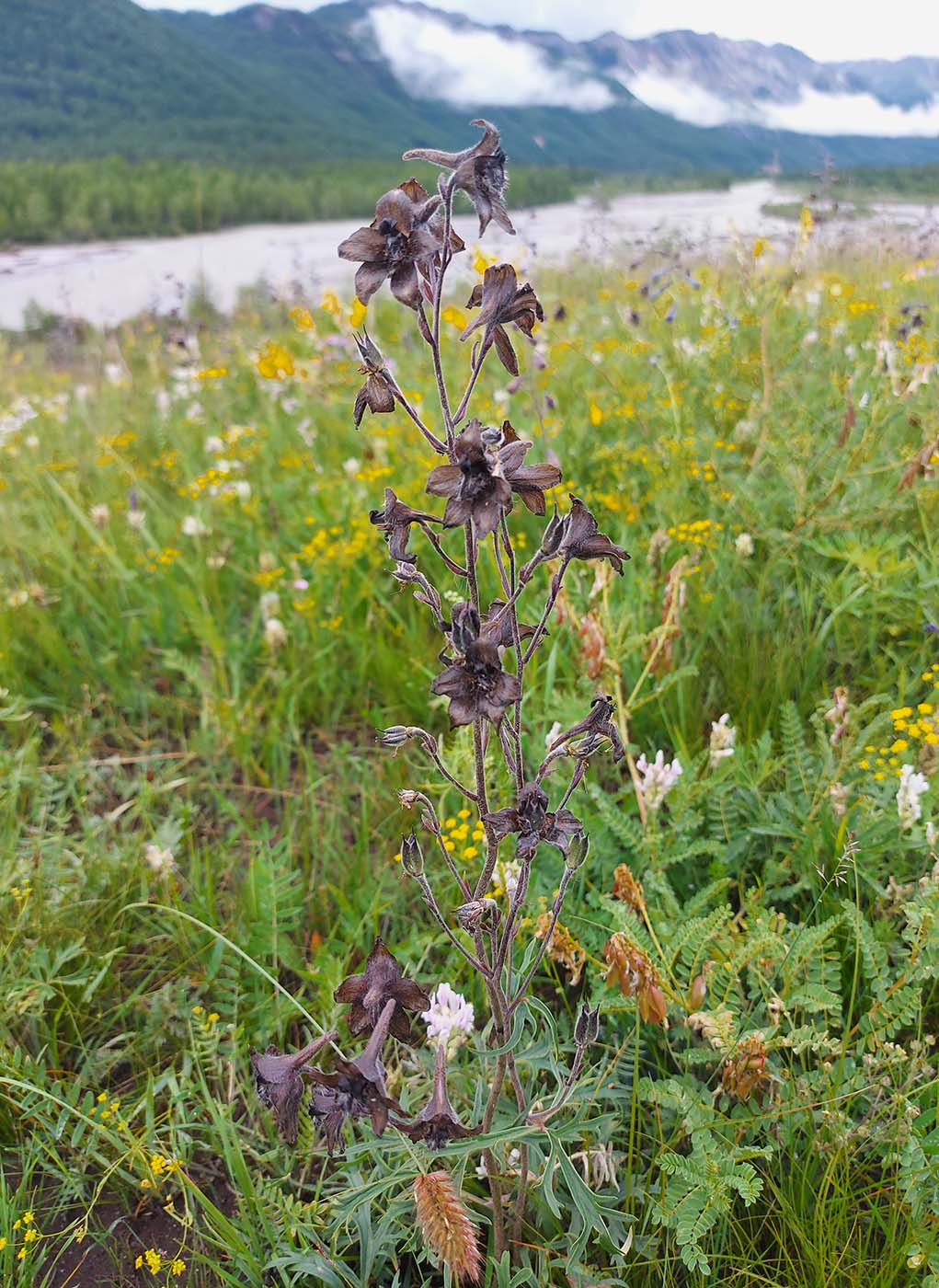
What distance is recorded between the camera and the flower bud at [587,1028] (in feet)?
4.21

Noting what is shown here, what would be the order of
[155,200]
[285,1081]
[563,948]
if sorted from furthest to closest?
Result: [155,200]
[563,948]
[285,1081]

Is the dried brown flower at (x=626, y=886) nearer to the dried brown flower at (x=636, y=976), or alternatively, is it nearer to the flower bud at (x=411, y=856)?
the dried brown flower at (x=636, y=976)

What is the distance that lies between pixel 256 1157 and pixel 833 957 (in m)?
1.16

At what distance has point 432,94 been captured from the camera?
131 meters

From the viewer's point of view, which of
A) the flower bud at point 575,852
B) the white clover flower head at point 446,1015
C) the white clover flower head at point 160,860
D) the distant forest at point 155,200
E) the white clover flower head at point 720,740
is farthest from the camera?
the distant forest at point 155,200

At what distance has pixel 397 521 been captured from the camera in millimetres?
1154

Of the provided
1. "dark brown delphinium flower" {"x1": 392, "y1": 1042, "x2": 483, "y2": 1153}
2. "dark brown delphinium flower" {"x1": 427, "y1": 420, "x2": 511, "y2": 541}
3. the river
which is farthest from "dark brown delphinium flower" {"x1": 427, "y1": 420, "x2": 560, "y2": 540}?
the river

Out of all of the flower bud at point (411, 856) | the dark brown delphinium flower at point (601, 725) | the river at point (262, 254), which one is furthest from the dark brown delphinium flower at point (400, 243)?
the river at point (262, 254)

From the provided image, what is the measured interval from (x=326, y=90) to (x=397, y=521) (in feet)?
474

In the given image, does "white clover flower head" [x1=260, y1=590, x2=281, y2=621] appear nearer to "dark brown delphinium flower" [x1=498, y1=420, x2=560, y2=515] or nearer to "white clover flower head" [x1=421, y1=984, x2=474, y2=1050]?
"white clover flower head" [x1=421, y1=984, x2=474, y2=1050]

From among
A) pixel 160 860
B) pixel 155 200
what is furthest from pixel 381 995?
pixel 155 200

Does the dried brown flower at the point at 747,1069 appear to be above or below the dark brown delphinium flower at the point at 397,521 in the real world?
below

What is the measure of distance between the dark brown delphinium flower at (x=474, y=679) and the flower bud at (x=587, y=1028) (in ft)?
1.76

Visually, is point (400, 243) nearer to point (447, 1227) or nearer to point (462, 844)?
point (447, 1227)
